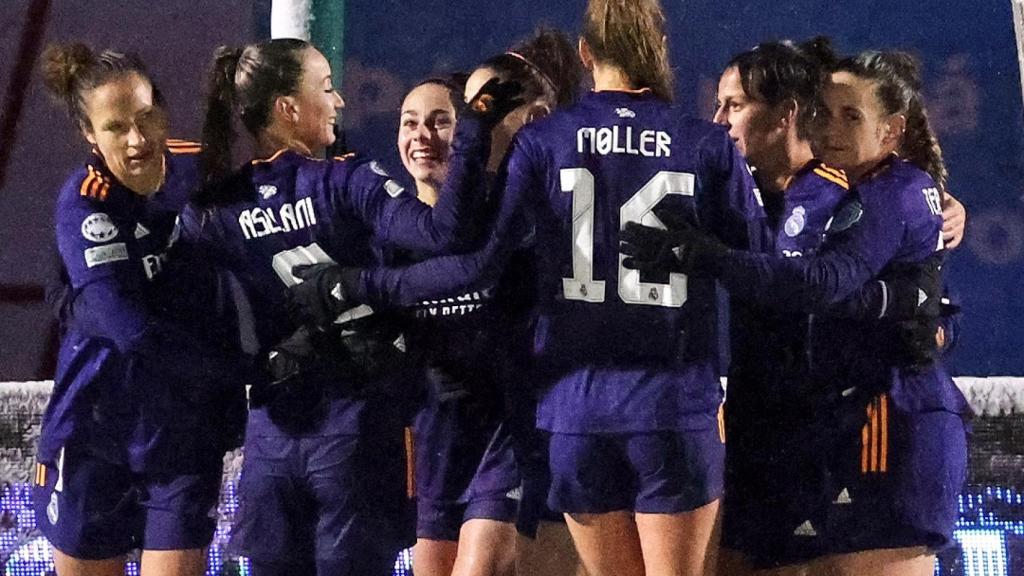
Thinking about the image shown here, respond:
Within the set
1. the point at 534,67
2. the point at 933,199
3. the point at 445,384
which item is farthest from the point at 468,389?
the point at 933,199

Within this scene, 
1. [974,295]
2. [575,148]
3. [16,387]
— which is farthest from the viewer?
→ [16,387]

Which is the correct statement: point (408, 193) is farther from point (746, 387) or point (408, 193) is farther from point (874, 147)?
point (874, 147)

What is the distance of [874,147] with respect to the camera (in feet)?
7.68

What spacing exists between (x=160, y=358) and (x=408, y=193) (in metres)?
0.69

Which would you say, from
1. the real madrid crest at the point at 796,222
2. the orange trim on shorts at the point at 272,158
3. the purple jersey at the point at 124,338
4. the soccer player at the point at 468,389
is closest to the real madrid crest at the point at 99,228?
the purple jersey at the point at 124,338

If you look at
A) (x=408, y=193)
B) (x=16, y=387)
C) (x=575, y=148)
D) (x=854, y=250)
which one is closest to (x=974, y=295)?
(x=854, y=250)

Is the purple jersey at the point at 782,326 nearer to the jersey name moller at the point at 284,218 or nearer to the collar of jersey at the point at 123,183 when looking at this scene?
the jersey name moller at the point at 284,218

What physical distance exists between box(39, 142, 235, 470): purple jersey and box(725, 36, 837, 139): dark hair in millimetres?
1174

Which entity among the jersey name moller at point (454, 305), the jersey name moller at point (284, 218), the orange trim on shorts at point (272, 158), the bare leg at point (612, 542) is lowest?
the bare leg at point (612, 542)

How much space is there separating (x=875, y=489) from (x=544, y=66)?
1069 millimetres

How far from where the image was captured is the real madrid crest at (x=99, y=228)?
2.47 metres

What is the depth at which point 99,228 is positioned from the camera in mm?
2484

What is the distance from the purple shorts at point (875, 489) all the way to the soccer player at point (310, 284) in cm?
77

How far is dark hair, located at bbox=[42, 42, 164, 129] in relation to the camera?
98.9 inches
